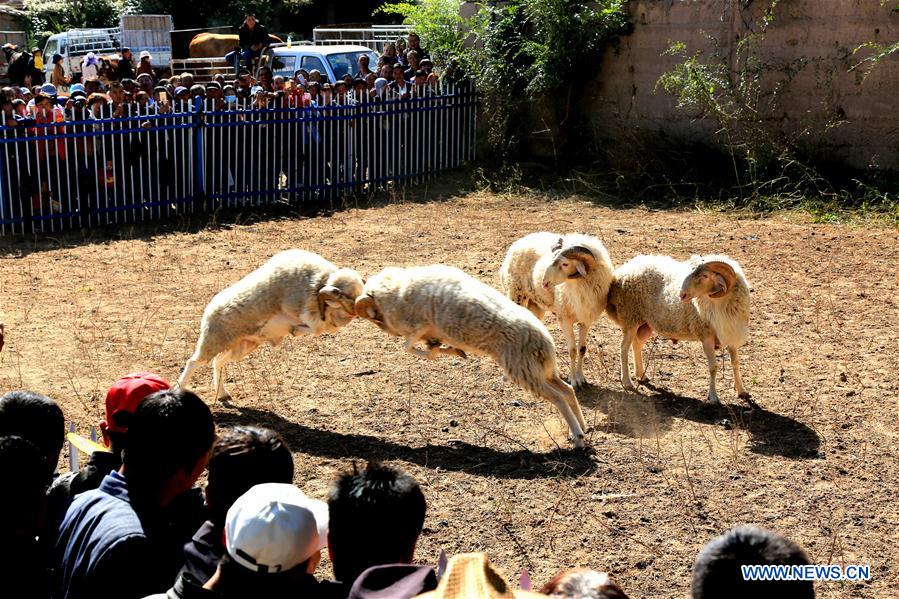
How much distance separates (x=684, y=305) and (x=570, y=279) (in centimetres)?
95

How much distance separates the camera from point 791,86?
15039 millimetres

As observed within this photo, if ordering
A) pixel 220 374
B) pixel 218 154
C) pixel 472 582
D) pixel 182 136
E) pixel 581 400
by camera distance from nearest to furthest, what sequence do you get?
pixel 472 582
pixel 220 374
pixel 581 400
pixel 182 136
pixel 218 154

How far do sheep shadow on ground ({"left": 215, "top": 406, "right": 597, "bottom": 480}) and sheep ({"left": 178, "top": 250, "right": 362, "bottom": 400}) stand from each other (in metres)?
0.76

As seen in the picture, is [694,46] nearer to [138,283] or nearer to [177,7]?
[138,283]

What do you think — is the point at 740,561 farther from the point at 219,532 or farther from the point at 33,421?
the point at 33,421

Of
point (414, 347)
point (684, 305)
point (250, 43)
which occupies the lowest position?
point (414, 347)

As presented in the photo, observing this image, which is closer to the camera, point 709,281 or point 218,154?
point 709,281

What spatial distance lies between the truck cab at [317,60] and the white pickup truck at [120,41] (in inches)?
461

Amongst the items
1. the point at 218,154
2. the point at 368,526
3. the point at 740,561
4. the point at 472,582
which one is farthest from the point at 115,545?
the point at 218,154

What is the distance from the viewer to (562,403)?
6.86m

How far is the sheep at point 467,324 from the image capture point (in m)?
6.83

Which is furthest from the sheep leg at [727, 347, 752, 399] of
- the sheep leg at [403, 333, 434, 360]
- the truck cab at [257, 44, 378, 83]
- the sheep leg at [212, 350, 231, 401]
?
the truck cab at [257, 44, 378, 83]

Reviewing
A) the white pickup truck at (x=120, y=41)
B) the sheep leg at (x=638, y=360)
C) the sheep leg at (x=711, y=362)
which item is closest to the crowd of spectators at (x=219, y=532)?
the sheep leg at (x=711, y=362)

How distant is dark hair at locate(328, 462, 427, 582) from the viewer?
2.97 metres
